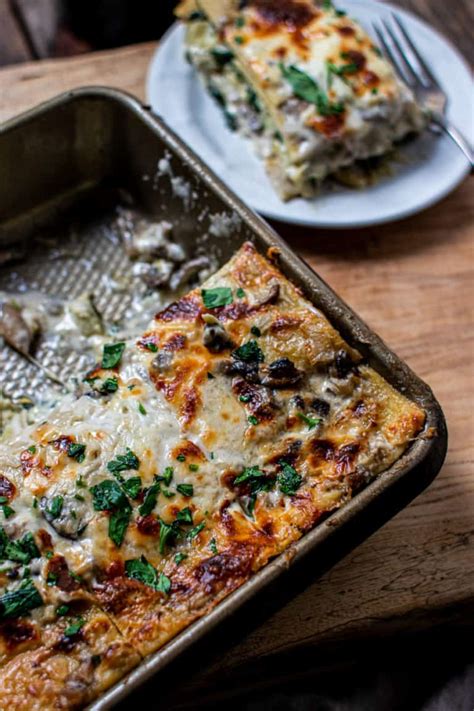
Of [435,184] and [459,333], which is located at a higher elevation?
[435,184]

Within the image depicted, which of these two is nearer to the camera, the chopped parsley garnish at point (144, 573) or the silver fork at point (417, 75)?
the chopped parsley garnish at point (144, 573)

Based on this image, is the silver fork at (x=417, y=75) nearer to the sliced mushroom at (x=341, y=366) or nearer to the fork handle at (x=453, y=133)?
the fork handle at (x=453, y=133)

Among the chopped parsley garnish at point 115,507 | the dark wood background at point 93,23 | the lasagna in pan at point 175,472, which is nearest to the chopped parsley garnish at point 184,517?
the lasagna in pan at point 175,472

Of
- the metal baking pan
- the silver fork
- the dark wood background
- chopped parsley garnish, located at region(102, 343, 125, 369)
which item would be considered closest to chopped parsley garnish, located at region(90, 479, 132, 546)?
chopped parsley garnish, located at region(102, 343, 125, 369)

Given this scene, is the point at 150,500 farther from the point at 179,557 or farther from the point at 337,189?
the point at 337,189

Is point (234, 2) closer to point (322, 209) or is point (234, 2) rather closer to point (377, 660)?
point (322, 209)

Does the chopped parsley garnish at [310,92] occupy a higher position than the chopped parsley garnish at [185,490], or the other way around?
the chopped parsley garnish at [310,92]

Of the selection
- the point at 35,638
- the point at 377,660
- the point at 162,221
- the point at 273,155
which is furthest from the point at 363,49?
the point at 35,638
